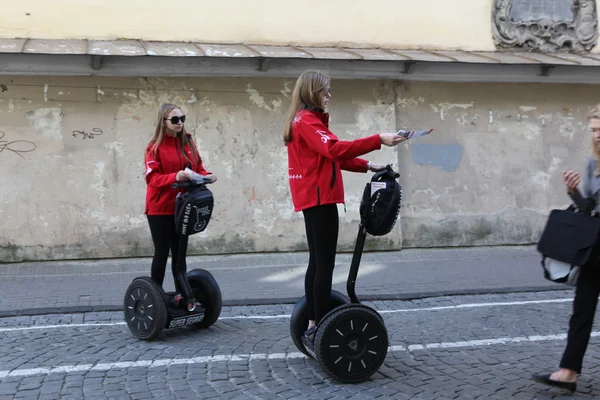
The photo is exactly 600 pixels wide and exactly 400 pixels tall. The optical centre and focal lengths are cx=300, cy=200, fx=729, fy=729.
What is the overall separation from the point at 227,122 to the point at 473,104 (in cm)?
383

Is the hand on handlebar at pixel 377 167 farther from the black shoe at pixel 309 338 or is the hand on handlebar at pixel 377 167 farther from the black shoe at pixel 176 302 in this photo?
the black shoe at pixel 176 302

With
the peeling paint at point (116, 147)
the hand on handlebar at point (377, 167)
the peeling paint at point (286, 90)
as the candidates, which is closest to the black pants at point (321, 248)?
the hand on handlebar at point (377, 167)

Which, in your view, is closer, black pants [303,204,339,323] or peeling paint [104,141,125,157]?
black pants [303,204,339,323]

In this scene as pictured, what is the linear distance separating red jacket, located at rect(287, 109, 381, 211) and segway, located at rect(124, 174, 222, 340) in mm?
1056

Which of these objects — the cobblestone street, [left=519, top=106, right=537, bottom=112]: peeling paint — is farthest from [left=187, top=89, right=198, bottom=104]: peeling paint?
[left=519, top=106, right=537, bottom=112]: peeling paint

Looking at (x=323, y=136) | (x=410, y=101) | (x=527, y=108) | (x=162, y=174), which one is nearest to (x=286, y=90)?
(x=410, y=101)

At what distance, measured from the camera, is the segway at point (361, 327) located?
458 cm

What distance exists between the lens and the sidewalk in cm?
Answer: 752

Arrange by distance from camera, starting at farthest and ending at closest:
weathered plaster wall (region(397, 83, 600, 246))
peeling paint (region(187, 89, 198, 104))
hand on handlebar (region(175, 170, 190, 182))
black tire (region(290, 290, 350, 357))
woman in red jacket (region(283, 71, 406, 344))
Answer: weathered plaster wall (region(397, 83, 600, 246)) < peeling paint (region(187, 89, 198, 104)) < hand on handlebar (region(175, 170, 190, 182)) < black tire (region(290, 290, 350, 357)) < woman in red jacket (region(283, 71, 406, 344))

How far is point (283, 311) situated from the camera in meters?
6.96

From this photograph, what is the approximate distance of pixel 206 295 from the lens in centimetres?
601

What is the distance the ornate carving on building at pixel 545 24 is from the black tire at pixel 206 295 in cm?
730

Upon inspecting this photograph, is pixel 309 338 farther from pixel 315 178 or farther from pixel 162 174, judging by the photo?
pixel 162 174

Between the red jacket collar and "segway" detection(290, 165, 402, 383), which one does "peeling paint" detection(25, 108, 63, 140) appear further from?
"segway" detection(290, 165, 402, 383)
